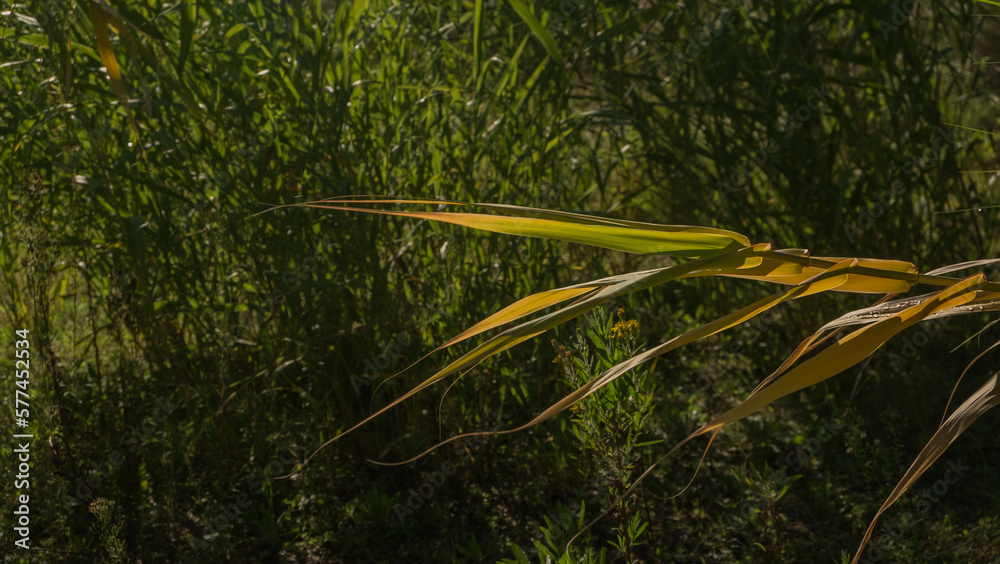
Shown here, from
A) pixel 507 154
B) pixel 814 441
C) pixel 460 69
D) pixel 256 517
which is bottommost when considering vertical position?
pixel 814 441

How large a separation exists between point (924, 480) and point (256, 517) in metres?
1.94

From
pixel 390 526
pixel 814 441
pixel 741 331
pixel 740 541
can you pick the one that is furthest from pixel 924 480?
pixel 390 526

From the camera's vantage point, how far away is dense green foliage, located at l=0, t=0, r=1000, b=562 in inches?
79.3

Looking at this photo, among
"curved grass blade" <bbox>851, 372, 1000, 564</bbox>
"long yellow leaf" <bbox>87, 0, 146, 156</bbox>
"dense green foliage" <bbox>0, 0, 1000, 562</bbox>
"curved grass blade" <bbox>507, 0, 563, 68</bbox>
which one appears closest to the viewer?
"curved grass blade" <bbox>851, 372, 1000, 564</bbox>

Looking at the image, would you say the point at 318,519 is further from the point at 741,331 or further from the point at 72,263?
the point at 741,331

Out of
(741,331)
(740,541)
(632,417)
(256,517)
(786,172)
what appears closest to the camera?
(632,417)

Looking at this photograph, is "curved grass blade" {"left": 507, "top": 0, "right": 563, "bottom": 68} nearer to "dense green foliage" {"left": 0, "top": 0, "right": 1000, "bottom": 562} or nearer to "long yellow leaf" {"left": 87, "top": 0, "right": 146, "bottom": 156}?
"dense green foliage" {"left": 0, "top": 0, "right": 1000, "bottom": 562}

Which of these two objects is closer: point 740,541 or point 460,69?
point 740,541

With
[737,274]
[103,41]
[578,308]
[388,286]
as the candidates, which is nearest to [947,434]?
[737,274]

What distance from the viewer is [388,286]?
87.0 inches

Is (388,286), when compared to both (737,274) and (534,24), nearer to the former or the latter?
(534,24)

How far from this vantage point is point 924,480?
7.11ft

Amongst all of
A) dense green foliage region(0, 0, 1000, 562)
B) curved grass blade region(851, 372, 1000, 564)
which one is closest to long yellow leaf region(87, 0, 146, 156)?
dense green foliage region(0, 0, 1000, 562)

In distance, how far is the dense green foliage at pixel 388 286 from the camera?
6.61 feet
